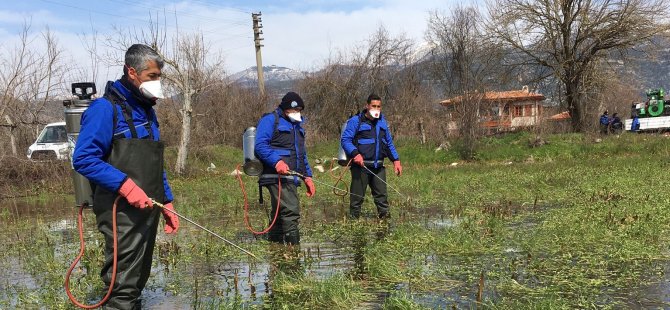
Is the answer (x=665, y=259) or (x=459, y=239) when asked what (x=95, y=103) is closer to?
(x=459, y=239)

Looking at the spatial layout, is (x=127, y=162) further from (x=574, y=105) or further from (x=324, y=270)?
(x=574, y=105)

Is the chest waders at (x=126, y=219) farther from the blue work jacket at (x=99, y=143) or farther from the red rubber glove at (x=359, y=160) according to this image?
the red rubber glove at (x=359, y=160)

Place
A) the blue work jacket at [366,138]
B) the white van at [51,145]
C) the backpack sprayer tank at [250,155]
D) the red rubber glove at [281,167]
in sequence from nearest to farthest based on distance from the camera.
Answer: the red rubber glove at [281,167] < the backpack sprayer tank at [250,155] < the blue work jacket at [366,138] < the white van at [51,145]

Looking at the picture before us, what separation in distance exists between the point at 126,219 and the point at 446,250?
334 cm

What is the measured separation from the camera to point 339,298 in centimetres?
422

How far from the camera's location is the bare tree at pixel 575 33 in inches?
1025

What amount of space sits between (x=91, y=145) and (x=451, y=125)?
20.1 m

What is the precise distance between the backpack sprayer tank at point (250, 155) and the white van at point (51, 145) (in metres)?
11.3

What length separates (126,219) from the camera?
3691mm

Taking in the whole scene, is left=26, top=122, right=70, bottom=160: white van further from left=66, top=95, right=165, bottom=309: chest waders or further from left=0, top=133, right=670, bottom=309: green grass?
left=66, top=95, right=165, bottom=309: chest waders

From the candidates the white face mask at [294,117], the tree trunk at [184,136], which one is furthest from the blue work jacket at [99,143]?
the tree trunk at [184,136]

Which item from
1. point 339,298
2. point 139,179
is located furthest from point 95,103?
point 339,298

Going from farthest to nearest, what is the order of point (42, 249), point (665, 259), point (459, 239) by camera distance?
point (42, 249)
point (459, 239)
point (665, 259)

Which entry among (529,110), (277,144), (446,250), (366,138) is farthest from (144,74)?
(529,110)
